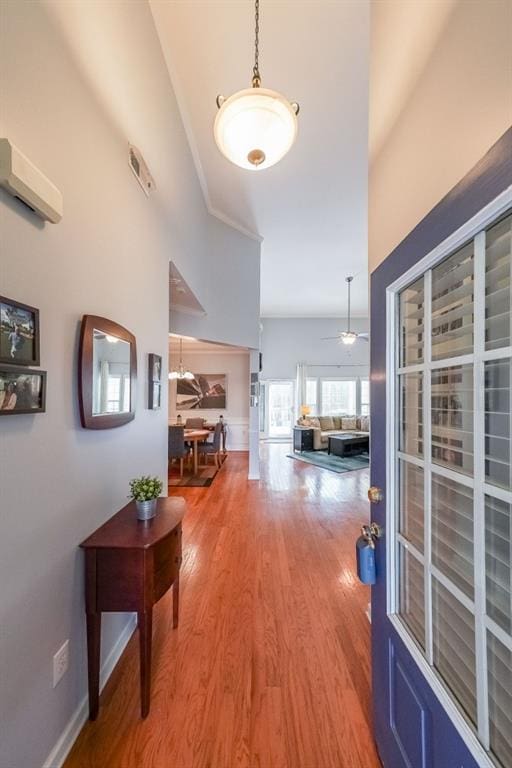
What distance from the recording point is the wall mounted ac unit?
914mm

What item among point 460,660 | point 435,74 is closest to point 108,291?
point 435,74

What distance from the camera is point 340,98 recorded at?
275 cm

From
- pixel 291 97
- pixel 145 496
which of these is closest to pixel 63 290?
pixel 145 496

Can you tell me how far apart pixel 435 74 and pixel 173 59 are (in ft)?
8.09

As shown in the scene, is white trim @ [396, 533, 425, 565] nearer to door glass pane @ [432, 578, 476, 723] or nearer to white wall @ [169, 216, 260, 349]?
door glass pane @ [432, 578, 476, 723]

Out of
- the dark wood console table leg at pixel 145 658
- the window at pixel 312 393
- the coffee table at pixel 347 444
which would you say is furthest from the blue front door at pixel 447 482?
the window at pixel 312 393

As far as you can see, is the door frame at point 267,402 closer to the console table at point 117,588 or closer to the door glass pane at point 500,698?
the console table at point 117,588

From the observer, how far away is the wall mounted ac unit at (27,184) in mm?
914

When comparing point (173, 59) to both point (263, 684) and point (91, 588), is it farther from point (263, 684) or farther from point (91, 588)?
point (263, 684)

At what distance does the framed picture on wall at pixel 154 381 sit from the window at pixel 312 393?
8.04 metres

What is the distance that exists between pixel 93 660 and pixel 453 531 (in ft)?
5.25

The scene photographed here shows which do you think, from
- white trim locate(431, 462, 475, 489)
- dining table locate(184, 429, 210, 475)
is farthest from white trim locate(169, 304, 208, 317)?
white trim locate(431, 462, 475, 489)

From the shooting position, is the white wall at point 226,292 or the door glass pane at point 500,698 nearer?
the door glass pane at point 500,698

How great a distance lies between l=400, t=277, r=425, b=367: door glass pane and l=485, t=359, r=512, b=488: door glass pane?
0.32 m
